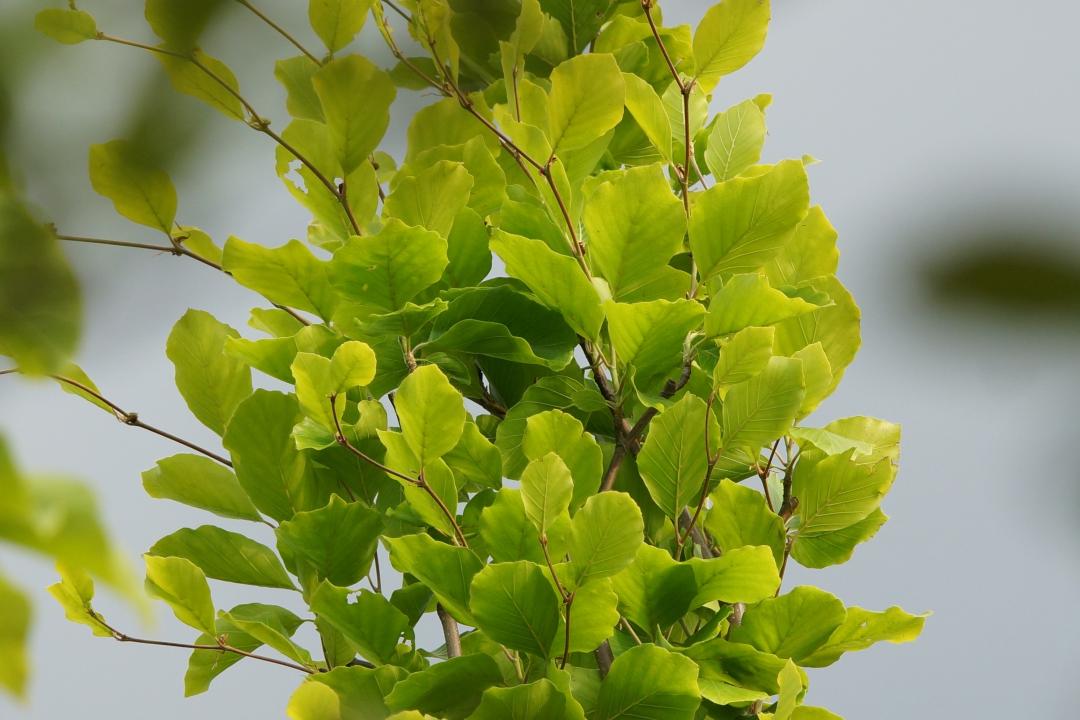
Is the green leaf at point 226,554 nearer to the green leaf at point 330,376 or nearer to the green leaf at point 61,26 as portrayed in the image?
the green leaf at point 330,376

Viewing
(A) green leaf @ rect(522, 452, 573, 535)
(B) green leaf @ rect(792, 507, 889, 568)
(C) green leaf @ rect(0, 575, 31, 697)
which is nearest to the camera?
(C) green leaf @ rect(0, 575, 31, 697)

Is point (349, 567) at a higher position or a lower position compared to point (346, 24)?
lower

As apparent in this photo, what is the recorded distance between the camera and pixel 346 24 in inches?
14.9

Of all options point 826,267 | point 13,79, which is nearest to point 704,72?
point 826,267

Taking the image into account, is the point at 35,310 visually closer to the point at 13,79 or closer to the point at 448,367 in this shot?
the point at 13,79

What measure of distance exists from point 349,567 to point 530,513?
9 cm

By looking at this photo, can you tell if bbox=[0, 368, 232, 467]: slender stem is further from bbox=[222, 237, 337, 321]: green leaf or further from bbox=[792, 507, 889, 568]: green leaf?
bbox=[792, 507, 889, 568]: green leaf

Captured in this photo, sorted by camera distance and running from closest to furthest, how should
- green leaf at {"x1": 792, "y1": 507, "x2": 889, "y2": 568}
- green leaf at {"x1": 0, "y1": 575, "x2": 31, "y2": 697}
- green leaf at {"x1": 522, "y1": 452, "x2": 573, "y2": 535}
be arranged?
green leaf at {"x1": 0, "y1": 575, "x2": 31, "y2": 697} < green leaf at {"x1": 522, "y1": 452, "x2": 573, "y2": 535} < green leaf at {"x1": 792, "y1": 507, "x2": 889, "y2": 568}

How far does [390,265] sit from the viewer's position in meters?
0.33

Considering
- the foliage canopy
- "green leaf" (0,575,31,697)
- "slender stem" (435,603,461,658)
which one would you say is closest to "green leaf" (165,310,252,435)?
the foliage canopy

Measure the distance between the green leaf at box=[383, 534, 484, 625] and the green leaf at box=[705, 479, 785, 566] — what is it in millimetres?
91

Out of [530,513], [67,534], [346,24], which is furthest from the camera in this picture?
[346,24]

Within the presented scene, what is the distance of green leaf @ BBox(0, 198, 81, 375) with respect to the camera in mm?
69

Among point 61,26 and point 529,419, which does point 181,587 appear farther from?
point 61,26
